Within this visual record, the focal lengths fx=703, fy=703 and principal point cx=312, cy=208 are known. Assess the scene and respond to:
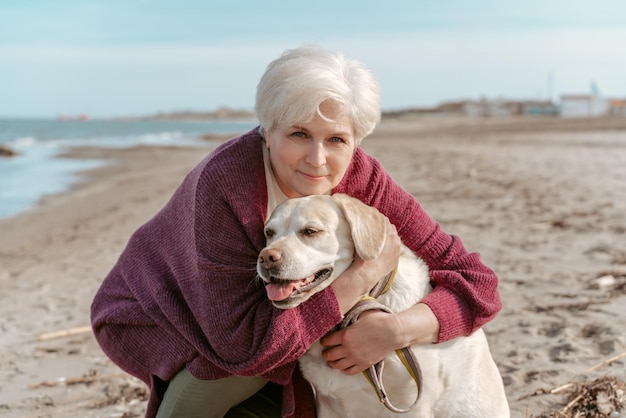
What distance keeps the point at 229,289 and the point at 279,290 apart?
0.27 meters

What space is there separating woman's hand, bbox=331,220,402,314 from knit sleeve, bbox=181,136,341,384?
6 centimetres

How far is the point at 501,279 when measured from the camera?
617 cm

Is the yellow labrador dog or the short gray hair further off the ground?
the short gray hair

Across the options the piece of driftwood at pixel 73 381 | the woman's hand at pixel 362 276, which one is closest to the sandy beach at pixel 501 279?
the piece of driftwood at pixel 73 381

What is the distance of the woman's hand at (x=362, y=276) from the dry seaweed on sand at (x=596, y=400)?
4.40 feet

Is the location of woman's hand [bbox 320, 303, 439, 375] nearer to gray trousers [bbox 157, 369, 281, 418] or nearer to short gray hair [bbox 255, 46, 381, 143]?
gray trousers [bbox 157, 369, 281, 418]

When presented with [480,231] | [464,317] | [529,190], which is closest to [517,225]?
[480,231]

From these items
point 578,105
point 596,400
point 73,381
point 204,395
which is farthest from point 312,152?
point 578,105

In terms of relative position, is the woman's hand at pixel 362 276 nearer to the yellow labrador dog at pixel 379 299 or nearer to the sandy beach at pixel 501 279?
the yellow labrador dog at pixel 379 299

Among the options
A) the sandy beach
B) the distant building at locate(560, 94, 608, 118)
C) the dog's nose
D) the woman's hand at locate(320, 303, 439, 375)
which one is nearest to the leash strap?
the woman's hand at locate(320, 303, 439, 375)

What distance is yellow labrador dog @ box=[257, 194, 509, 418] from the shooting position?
2.75 meters

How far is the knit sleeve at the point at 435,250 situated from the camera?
10.4 ft

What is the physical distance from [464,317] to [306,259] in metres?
0.84

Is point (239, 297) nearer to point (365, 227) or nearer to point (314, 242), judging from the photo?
point (314, 242)
